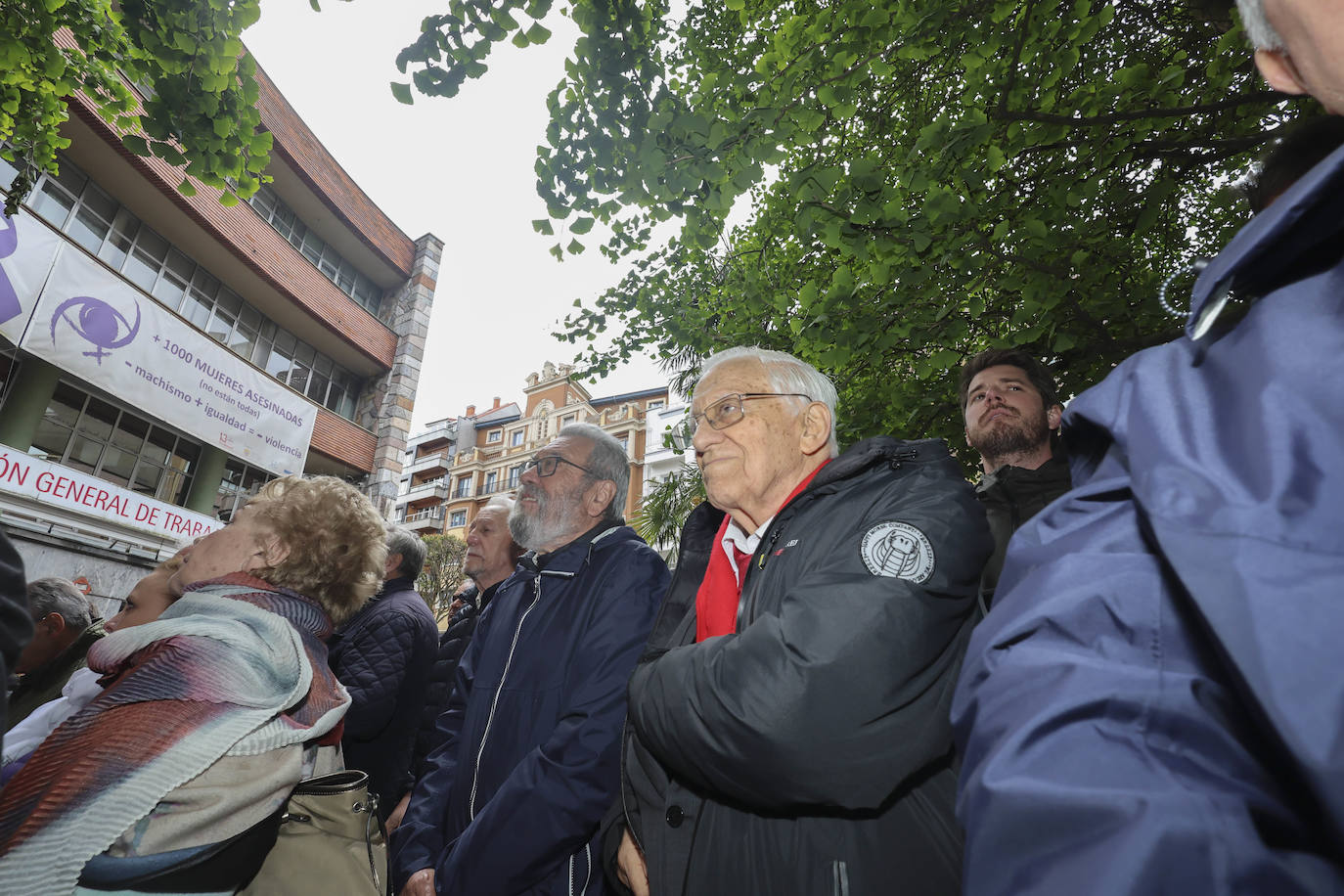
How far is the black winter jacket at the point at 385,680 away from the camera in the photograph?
3350 mm

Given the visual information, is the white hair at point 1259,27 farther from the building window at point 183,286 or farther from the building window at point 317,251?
the building window at point 317,251

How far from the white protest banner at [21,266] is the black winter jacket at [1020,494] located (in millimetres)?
13446

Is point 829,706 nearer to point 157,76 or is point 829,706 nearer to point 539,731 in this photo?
point 539,731

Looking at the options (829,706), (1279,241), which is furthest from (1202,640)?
(829,706)

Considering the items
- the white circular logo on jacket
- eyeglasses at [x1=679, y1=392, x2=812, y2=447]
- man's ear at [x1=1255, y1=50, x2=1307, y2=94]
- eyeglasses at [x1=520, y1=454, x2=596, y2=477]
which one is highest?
eyeglasses at [x1=520, y1=454, x2=596, y2=477]

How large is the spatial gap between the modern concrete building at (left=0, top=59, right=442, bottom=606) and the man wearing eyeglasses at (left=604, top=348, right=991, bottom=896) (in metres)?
11.7

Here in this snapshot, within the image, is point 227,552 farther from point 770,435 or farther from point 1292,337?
point 1292,337

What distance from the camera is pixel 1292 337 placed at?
25.0 inches

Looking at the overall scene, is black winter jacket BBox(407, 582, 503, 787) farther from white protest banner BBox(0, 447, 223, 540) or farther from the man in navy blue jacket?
white protest banner BBox(0, 447, 223, 540)

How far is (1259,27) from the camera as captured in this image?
85 centimetres

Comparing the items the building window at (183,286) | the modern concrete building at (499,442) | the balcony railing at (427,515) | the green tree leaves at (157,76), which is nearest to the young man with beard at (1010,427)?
the green tree leaves at (157,76)

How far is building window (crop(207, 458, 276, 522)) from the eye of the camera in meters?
14.4

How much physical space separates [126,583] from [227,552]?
1280 cm

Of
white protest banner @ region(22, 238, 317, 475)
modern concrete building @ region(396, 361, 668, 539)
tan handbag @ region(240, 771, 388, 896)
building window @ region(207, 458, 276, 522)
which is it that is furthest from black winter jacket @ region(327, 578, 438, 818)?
modern concrete building @ region(396, 361, 668, 539)
